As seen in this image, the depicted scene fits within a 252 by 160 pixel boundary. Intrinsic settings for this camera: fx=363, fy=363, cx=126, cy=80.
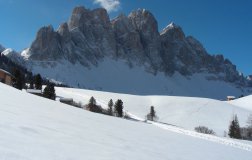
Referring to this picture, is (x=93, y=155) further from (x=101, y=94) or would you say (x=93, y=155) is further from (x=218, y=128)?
(x=101, y=94)

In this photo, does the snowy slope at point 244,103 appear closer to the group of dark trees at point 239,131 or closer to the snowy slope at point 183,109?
the snowy slope at point 183,109

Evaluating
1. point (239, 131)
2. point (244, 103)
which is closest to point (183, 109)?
point (239, 131)

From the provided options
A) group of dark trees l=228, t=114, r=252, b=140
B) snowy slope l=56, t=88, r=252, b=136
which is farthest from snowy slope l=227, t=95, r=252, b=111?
group of dark trees l=228, t=114, r=252, b=140

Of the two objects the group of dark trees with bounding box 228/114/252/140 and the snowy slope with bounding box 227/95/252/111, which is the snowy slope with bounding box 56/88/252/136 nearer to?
the group of dark trees with bounding box 228/114/252/140

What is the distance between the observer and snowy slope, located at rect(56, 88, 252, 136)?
116069 mm

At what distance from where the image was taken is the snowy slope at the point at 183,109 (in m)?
116

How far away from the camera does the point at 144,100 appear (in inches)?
5743

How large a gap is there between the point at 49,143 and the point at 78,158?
1073mm

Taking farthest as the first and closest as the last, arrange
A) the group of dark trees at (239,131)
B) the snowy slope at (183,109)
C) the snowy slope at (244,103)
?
the snowy slope at (244,103) → the snowy slope at (183,109) → the group of dark trees at (239,131)

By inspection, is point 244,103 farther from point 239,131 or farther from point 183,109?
point 239,131

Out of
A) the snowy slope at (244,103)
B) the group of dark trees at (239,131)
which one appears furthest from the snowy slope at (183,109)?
the snowy slope at (244,103)

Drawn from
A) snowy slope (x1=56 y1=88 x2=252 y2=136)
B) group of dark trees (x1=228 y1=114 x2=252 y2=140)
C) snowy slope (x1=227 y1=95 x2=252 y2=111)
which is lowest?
group of dark trees (x1=228 y1=114 x2=252 y2=140)

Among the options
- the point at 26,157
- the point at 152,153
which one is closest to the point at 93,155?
the point at 26,157

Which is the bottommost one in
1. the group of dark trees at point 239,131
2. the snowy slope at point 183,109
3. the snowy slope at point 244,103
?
the group of dark trees at point 239,131
